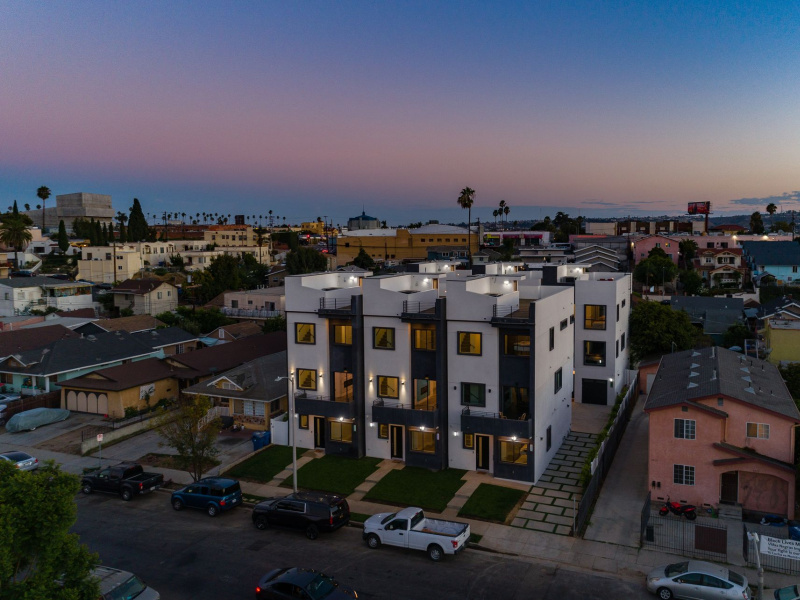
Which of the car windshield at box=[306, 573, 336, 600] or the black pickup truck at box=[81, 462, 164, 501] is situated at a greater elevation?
the car windshield at box=[306, 573, 336, 600]

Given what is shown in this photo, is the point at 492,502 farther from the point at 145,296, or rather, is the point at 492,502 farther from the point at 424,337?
the point at 145,296

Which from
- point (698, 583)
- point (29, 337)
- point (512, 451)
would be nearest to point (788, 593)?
point (698, 583)

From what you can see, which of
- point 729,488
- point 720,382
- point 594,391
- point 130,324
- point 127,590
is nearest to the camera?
point 127,590

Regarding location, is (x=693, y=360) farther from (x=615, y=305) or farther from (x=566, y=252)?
(x=566, y=252)

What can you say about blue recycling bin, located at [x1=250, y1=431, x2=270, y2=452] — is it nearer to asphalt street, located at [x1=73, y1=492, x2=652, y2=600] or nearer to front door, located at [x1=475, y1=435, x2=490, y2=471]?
asphalt street, located at [x1=73, y1=492, x2=652, y2=600]

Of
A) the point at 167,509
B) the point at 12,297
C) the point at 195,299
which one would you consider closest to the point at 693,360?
the point at 167,509

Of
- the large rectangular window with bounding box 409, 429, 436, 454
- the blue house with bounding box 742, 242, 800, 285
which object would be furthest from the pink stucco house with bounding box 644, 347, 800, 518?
the blue house with bounding box 742, 242, 800, 285

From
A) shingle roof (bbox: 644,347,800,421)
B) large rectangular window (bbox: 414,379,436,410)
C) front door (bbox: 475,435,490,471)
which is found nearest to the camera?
shingle roof (bbox: 644,347,800,421)
